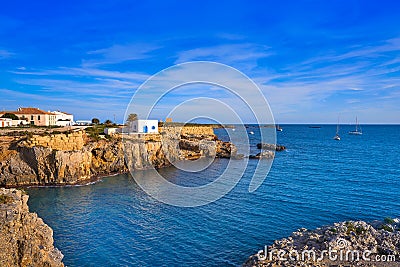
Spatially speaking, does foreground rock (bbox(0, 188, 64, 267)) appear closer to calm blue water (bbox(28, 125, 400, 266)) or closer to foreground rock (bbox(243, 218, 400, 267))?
calm blue water (bbox(28, 125, 400, 266))

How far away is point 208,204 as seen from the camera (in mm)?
25922

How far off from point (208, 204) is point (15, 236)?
16.0 m

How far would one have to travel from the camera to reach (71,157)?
3391cm

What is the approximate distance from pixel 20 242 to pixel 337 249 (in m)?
13.8

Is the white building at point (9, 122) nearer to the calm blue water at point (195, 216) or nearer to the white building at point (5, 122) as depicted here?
the white building at point (5, 122)

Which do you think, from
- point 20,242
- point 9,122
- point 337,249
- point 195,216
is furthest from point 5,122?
point 337,249

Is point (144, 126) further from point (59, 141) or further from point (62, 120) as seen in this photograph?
point (62, 120)

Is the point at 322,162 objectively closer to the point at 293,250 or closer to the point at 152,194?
the point at 152,194

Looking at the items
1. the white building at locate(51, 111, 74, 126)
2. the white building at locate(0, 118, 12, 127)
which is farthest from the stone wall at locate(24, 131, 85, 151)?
the white building at locate(51, 111, 74, 126)

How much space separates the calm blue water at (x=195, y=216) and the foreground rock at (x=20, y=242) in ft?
7.97

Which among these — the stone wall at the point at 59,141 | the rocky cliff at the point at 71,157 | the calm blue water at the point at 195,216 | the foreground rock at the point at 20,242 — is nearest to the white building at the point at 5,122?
the rocky cliff at the point at 71,157

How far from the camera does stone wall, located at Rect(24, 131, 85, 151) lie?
34.4 metres

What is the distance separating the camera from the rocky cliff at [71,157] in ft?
107

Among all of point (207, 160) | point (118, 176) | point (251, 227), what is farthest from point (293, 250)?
point (207, 160)
